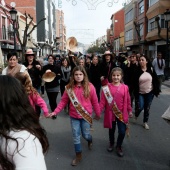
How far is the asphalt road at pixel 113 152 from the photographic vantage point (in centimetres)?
407

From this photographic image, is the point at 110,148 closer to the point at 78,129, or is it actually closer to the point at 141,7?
the point at 78,129

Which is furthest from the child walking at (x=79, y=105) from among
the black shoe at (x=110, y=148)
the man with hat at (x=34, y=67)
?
the man with hat at (x=34, y=67)

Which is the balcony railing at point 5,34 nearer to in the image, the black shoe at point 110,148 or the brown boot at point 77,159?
the black shoe at point 110,148

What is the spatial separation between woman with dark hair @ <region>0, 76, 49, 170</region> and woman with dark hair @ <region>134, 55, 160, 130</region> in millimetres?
4864

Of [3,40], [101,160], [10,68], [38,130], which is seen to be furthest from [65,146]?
[3,40]

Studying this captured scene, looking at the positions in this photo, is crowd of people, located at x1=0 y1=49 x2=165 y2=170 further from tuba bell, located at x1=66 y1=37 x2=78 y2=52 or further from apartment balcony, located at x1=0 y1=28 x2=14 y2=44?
apartment balcony, located at x1=0 y1=28 x2=14 y2=44

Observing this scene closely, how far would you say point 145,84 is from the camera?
6059mm

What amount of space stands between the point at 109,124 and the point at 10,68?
2.37 m

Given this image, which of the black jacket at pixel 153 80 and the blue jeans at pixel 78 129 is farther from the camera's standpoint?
the black jacket at pixel 153 80

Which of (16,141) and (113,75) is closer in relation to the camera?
(16,141)

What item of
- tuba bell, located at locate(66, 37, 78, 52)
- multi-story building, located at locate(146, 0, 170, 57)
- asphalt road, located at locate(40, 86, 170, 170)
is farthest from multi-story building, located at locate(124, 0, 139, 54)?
asphalt road, located at locate(40, 86, 170, 170)

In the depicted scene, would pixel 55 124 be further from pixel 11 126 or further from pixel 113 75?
pixel 11 126

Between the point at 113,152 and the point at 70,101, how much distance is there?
1.20 m

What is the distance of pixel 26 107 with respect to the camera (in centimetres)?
142
